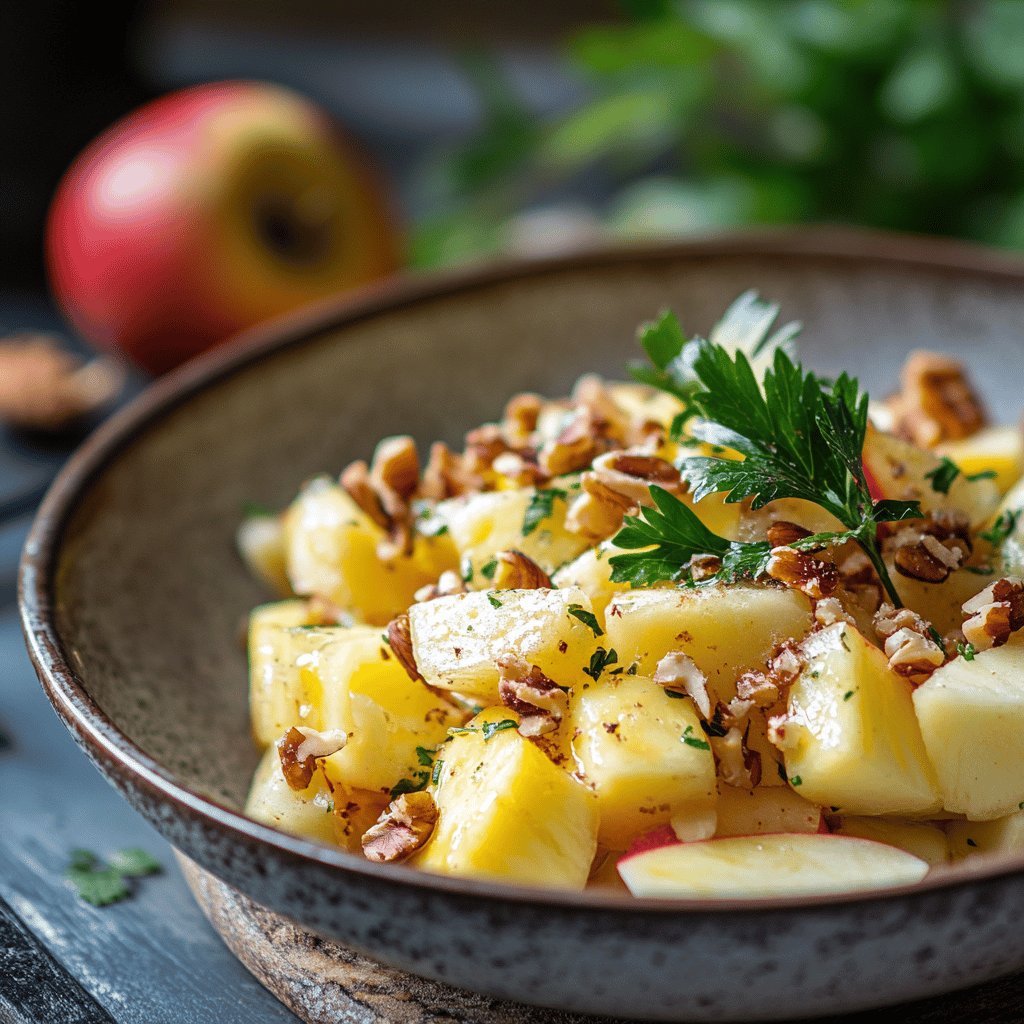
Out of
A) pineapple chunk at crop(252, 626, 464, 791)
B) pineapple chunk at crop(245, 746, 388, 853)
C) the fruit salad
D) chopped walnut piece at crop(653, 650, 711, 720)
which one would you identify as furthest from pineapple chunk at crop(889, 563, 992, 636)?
pineapple chunk at crop(245, 746, 388, 853)

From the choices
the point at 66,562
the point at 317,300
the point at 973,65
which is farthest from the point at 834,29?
the point at 66,562

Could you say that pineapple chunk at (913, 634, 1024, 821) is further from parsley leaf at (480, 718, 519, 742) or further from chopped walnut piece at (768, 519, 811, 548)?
parsley leaf at (480, 718, 519, 742)

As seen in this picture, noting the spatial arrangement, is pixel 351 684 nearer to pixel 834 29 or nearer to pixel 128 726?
pixel 128 726

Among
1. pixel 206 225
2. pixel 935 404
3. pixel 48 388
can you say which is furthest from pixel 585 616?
pixel 206 225

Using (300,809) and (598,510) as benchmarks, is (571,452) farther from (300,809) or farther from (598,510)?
(300,809)

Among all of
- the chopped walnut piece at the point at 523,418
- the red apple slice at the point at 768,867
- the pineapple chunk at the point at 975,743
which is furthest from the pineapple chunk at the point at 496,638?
the chopped walnut piece at the point at 523,418

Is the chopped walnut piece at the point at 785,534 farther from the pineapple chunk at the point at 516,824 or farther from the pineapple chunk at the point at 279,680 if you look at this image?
the pineapple chunk at the point at 279,680
